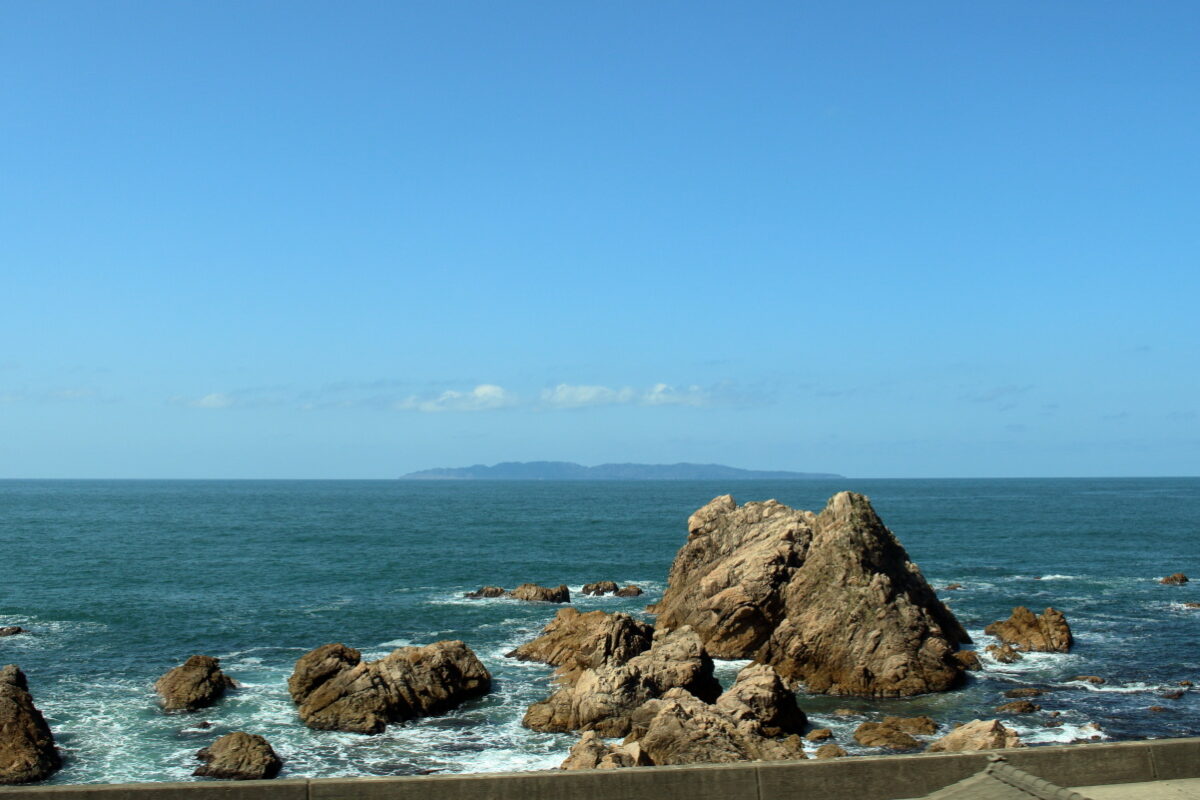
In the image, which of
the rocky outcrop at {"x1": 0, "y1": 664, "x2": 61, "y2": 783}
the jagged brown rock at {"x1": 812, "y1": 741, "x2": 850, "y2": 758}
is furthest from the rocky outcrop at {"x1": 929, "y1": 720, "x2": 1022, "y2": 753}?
the rocky outcrop at {"x1": 0, "y1": 664, "x2": 61, "y2": 783}

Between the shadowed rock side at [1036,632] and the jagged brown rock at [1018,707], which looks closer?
the jagged brown rock at [1018,707]

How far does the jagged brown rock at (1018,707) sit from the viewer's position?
32031 millimetres

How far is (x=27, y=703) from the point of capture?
2808 cm

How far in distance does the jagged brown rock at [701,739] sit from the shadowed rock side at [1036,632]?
19.6 m

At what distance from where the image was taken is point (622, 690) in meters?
30.0

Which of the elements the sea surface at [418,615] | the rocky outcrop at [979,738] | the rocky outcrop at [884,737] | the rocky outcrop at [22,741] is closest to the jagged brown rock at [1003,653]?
the sea surface at [418,615]

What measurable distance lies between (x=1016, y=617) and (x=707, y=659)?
1933cm

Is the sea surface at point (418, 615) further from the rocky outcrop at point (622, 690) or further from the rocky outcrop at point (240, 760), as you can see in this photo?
the rocky outcrop at point (622, 690)

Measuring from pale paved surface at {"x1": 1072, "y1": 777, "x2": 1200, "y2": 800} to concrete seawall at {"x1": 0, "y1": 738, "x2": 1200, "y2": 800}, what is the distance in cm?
12

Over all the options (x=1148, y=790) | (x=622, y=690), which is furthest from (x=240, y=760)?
(x=1148, y=790)

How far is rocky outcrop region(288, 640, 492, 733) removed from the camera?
31.0 meters

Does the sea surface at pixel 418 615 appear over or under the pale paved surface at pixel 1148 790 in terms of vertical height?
under

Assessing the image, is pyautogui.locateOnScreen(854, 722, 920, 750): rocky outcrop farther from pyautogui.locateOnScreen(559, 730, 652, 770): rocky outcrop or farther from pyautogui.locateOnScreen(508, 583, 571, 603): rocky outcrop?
pyautogui.locateOnScreen(508, 583, 571, 603): rocky outcrop

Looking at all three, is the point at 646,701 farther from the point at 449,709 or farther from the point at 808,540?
the point at 808,540
